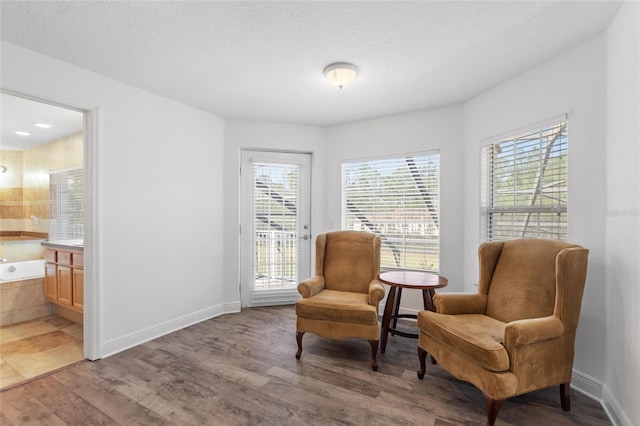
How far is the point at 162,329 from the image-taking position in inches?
123

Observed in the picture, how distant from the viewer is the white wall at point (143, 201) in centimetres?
256

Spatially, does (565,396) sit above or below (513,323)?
below

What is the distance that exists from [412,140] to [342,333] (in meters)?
2.39

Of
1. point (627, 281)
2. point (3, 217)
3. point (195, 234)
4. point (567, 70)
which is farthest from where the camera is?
point (3, 217)

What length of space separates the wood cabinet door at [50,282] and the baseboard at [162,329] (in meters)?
1.47

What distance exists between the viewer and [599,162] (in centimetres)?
205

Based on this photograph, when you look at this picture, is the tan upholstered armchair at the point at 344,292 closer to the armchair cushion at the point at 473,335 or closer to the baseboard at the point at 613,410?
the armchair cushion at the point at 473,335

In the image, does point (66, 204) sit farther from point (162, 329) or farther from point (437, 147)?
point (437, 147)

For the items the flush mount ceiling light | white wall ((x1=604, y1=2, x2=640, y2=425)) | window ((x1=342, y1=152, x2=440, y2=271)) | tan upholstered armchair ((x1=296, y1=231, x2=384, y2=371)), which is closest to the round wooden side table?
tan upholstered armchair ((x1=296, y1=231, x2=384, y2=371))

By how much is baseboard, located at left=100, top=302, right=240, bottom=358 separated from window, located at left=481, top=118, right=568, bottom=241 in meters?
3.18

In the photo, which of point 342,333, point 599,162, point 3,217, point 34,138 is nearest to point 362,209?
point 342,333

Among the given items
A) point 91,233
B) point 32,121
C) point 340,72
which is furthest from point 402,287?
point 32,121

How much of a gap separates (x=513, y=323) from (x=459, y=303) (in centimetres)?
59

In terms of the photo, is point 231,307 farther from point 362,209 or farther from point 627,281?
point 627,281
